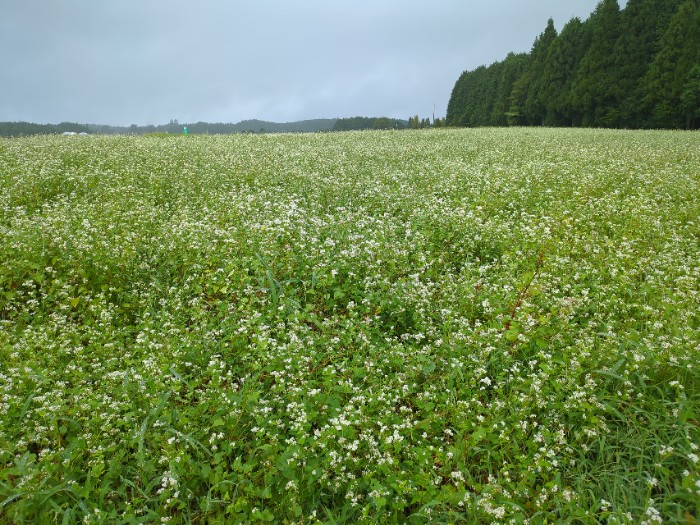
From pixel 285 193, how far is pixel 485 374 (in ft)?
22.4

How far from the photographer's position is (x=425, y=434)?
11.4 feet

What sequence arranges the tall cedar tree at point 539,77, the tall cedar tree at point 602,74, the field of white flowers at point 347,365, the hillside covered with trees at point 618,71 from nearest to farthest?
the field of white flowers at point 347,365
the hillside covered with trees at point 618,71
the tall cedar tree at point 602,74
the tall cedar tree at point 539,77

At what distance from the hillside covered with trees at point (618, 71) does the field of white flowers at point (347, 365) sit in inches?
1832

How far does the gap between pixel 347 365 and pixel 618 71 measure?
58240 mm

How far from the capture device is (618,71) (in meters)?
47.6

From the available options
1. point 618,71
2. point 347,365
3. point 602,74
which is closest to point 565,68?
point 602,74

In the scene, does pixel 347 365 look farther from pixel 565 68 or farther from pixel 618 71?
pixel 565 68

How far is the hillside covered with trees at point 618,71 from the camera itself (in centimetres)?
4162

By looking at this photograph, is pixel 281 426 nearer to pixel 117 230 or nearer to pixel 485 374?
pixel 485 374

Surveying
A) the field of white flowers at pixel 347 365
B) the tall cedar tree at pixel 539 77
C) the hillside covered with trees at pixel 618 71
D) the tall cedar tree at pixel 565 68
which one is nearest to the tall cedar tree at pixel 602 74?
the hillside covered with trees at pixel 618 71

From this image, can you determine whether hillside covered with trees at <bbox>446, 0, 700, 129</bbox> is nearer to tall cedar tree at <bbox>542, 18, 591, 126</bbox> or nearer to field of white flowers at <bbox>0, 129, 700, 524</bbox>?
tall cedar tree at <bbox>542, 18, 591, 126</bbox>

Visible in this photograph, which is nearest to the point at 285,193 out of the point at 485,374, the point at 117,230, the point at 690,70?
the point at 117,230

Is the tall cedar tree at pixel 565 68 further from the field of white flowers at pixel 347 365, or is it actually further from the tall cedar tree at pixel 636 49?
the field of white flowers at pixel 347 365

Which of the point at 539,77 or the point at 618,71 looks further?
the point at 539,77
